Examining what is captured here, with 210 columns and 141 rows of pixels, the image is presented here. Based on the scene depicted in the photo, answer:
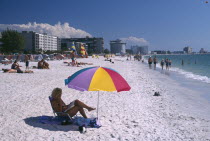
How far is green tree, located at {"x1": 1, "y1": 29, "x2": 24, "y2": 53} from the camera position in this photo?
247ft

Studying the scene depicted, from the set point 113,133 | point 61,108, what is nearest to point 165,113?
point 113,133

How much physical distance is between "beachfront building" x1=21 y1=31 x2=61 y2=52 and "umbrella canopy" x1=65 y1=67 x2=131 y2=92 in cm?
11417

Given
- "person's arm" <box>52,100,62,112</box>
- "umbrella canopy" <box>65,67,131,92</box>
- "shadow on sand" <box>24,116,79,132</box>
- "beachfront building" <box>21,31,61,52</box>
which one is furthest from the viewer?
"beachfront building" <box>21,31,61,52</box>

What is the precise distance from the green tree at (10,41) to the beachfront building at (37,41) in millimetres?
37347

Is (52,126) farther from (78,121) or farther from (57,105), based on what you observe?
(78,121)

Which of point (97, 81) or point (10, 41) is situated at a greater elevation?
point (10, 41)

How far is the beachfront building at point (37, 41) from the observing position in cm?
12338

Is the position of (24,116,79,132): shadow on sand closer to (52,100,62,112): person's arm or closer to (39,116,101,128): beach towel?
(39,116,101,128): beach towel

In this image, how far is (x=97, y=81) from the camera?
4.98m

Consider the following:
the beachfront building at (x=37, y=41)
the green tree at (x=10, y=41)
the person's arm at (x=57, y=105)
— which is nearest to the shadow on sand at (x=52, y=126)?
the person's arm at (x=57, y=105)

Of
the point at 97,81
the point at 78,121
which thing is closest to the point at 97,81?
the point at 97,81

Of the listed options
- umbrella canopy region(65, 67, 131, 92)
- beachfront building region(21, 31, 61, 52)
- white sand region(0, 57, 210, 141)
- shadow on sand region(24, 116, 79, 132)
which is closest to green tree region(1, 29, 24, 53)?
beachfront building region(21, 31, 61, 52)

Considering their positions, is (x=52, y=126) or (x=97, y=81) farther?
(x=52, y=126)

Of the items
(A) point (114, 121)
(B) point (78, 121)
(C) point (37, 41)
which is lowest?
(A) point (114, 121)
